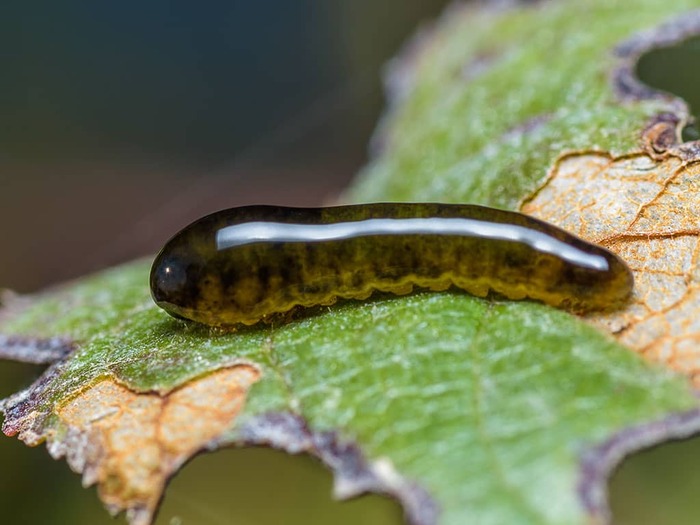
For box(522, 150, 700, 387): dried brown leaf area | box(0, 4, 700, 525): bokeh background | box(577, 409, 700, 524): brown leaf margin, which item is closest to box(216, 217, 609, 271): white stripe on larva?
box(522, 150, 700, 387): dried brown leaf area

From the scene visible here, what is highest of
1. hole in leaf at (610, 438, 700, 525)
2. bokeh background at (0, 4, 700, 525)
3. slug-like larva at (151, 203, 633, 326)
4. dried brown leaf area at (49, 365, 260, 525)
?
bokeh background at (0, 4, 700, 525)

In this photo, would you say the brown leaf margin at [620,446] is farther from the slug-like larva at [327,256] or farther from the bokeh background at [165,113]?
the bokeh background at [165,113]

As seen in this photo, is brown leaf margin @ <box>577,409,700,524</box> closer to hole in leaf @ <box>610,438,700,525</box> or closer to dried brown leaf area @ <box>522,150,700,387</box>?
dried brown leaf area @ <box>522,150,700,387</box>

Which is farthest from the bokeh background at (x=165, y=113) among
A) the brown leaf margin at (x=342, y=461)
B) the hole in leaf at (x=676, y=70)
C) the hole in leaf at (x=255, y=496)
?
the brown leaf margin at (x=342, y=461)

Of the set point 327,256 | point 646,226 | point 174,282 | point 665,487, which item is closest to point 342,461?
point 327,256

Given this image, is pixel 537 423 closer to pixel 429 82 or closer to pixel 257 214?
pixel 257 214

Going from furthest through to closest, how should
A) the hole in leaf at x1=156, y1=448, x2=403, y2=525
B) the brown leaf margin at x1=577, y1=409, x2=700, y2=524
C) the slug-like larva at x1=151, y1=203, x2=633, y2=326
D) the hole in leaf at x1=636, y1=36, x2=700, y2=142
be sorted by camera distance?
the hole in leaf at x1=636, y1=36, x2=700, y2=142 < the slug-like larva at x1=151, y1=203, x2=633, y2=326 < the hole in leaf at x1=156, y1=448, x2=403, y2=525 < the brown leaf margin at x1=577, y1=409, x2=700, y2=524
